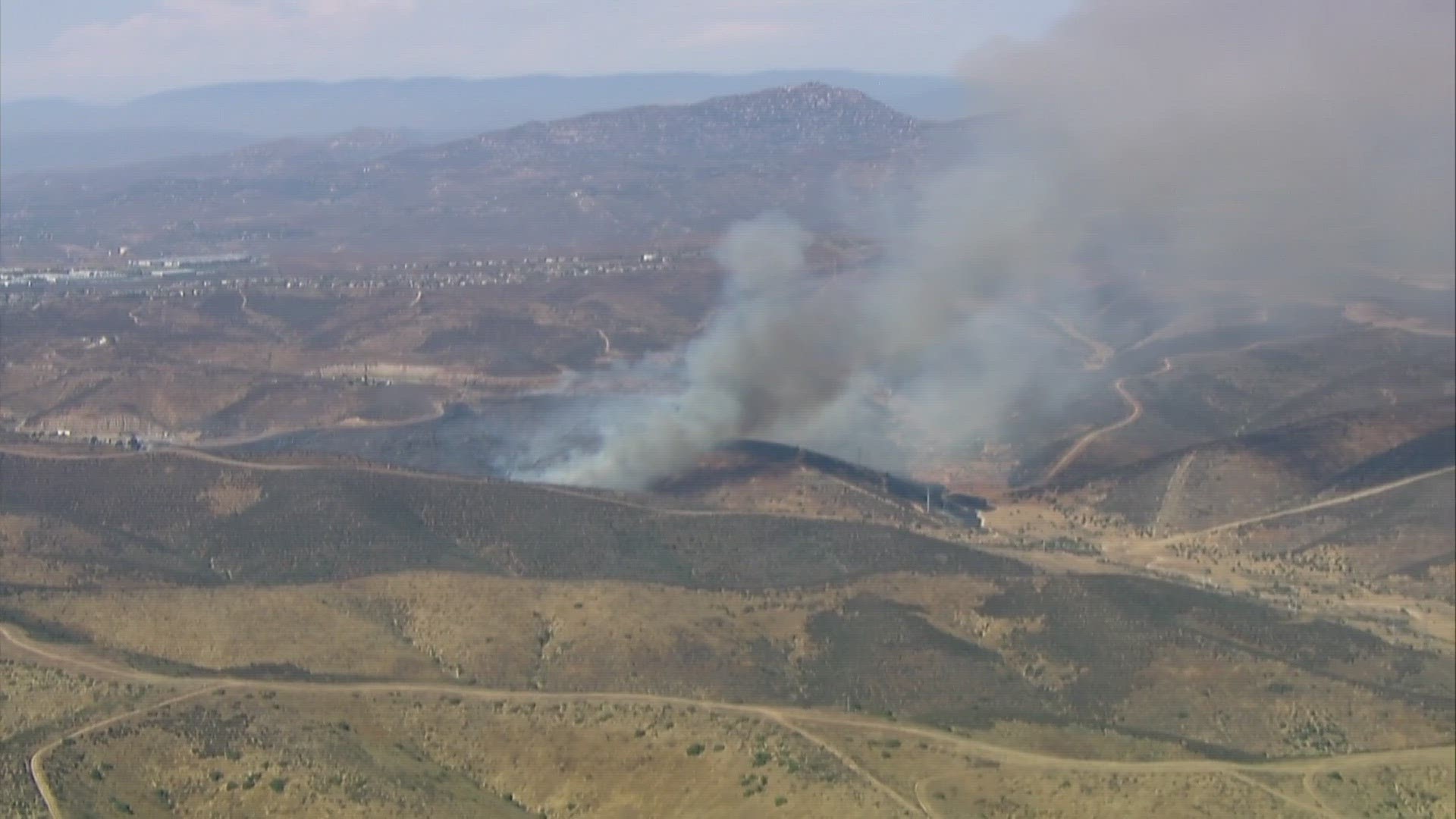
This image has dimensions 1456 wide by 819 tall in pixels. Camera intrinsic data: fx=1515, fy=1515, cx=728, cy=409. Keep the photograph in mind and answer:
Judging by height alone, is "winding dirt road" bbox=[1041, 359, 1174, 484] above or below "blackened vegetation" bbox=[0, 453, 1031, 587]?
below

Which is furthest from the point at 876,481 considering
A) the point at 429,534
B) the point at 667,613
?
the point at 667,613

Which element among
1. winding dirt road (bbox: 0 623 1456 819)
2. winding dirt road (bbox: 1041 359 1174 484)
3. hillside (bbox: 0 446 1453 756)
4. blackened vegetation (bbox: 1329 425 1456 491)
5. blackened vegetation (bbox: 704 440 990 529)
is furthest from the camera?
winding dirt road (bbox: 1041 359 1174 484)

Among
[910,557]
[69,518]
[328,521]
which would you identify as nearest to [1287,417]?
[910,557]

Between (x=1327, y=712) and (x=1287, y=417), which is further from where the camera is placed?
(x=1287, y=417)

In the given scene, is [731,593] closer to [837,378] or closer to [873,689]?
[873,689]

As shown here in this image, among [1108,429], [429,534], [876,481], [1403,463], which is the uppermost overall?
[429,534]

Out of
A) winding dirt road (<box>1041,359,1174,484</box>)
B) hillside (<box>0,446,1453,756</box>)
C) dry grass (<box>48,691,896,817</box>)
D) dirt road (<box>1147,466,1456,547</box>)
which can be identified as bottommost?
winding dirt road (<box>1041,359,1174,484</box>)

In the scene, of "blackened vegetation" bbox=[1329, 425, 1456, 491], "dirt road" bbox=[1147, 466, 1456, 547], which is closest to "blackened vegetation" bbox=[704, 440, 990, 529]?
"dirt road" bbox=[1147, 466, 1456, 547]

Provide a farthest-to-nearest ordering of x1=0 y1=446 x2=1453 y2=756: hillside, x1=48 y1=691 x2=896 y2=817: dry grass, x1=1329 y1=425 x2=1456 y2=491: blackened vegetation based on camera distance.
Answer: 1. x1=1329 y1=425 x2=1456 y2=491: blackened vegetation
2. x1=0 y1=446 x2=1453 y2=756: hillside
3. x1=48 y1=691 x2=896 y2=817: dry grass

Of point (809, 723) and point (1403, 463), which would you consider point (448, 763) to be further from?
point (1403, 463)

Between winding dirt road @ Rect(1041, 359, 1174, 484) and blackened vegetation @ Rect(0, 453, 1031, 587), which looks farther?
winding dirt road @ Rect(1041, 359, 1174, 484)

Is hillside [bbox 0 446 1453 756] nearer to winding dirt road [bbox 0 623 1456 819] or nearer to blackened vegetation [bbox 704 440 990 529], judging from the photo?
winding dirt road [bbox 0 623 1456 819]
